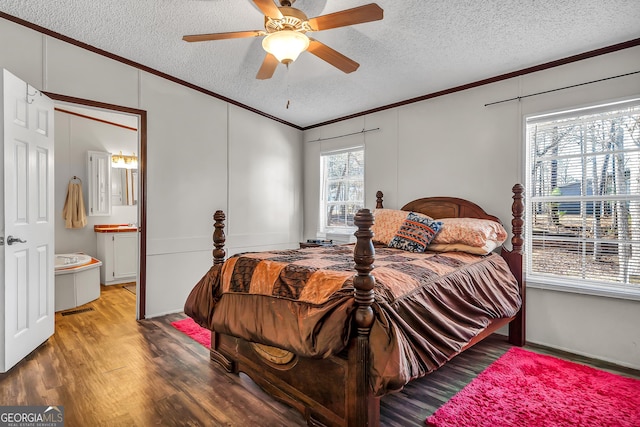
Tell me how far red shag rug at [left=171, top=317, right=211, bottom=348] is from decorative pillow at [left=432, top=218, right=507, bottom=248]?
2300mm

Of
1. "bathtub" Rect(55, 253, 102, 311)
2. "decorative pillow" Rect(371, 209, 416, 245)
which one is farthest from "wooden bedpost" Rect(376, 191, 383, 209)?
"bathtub" Rect(55, 253, 102, 311)

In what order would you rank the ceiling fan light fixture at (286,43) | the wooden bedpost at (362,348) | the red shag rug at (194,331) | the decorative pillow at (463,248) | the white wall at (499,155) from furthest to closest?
the red shag rug at (194,331), the decorative pillow at (463,248), the white wall at (499,155), the ceiling fan light fixture at (286,43), the wooden bedpost at (362,348)

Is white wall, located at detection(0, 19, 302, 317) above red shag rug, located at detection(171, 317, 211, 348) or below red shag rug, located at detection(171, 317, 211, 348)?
above

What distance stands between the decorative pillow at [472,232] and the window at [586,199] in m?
0.37

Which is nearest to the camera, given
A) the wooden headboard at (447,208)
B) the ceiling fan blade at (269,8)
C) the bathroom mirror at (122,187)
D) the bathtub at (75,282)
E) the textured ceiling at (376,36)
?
the ceiling fan blade at (269,8)

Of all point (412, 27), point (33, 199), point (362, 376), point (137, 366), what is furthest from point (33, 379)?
point (412, 27)

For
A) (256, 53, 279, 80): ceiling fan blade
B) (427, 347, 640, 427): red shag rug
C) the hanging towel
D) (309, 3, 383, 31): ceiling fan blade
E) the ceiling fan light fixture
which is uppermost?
(309, 3, 383, 31): ceiling fan blade

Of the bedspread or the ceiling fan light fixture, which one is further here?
the ceiling fan light fixture

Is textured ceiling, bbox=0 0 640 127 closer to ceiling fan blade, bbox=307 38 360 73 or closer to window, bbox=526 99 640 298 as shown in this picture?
ceiling fan blade, bbox=307 38 360 73

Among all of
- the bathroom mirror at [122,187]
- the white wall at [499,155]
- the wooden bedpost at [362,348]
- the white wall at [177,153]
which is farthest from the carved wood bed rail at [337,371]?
the bathroom mirror at [122,187]

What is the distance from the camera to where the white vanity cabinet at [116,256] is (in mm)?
4957

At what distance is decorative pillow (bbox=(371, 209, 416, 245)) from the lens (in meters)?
3.44

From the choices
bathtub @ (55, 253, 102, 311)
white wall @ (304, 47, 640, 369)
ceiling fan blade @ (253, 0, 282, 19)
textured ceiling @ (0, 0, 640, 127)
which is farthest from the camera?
bathtub @ (55, 253, 102, 311)

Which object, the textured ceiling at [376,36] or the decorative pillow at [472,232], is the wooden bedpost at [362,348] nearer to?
the decorative pillow at [472,232]
